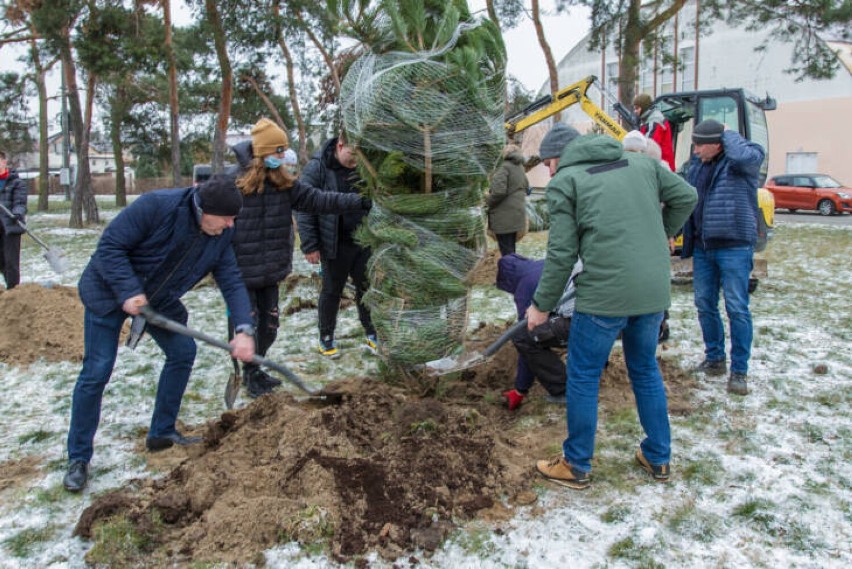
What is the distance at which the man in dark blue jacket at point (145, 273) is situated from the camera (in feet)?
10.3

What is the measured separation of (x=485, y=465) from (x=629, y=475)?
709mm

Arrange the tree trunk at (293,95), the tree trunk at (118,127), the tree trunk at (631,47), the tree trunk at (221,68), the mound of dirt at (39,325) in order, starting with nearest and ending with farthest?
the mound of dirt at (39,325), the tree trunk at (221,68), the tree trunk at (631,47), the tree trunk at (293,95), the tree trunk at (118,127)

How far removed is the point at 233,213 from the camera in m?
3.27

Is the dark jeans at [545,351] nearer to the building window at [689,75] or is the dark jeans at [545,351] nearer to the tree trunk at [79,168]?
the tree trunk at [79,168]

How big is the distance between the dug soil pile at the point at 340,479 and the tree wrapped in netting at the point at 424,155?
533mm

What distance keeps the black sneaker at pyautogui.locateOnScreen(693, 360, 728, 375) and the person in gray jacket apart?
10.0ft

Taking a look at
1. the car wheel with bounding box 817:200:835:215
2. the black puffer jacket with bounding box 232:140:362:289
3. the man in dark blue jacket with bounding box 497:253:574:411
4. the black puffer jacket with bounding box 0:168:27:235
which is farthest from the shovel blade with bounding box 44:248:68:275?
the car wheel with bounding box 817:200:835:215

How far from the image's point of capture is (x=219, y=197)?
3.18 m

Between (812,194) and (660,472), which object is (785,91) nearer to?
(812,194)

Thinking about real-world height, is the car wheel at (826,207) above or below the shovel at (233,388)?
above

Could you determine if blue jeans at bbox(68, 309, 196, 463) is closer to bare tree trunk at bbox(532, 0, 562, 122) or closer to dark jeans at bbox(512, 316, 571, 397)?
dark jeans at bbox(512, 316, 571, 397)

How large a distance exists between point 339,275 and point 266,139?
1.39 meters

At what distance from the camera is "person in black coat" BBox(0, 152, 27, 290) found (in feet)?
23.0

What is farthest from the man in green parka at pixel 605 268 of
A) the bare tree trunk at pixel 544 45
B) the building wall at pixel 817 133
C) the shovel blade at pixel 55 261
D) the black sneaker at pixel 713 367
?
the building wall at pixel 817 133
